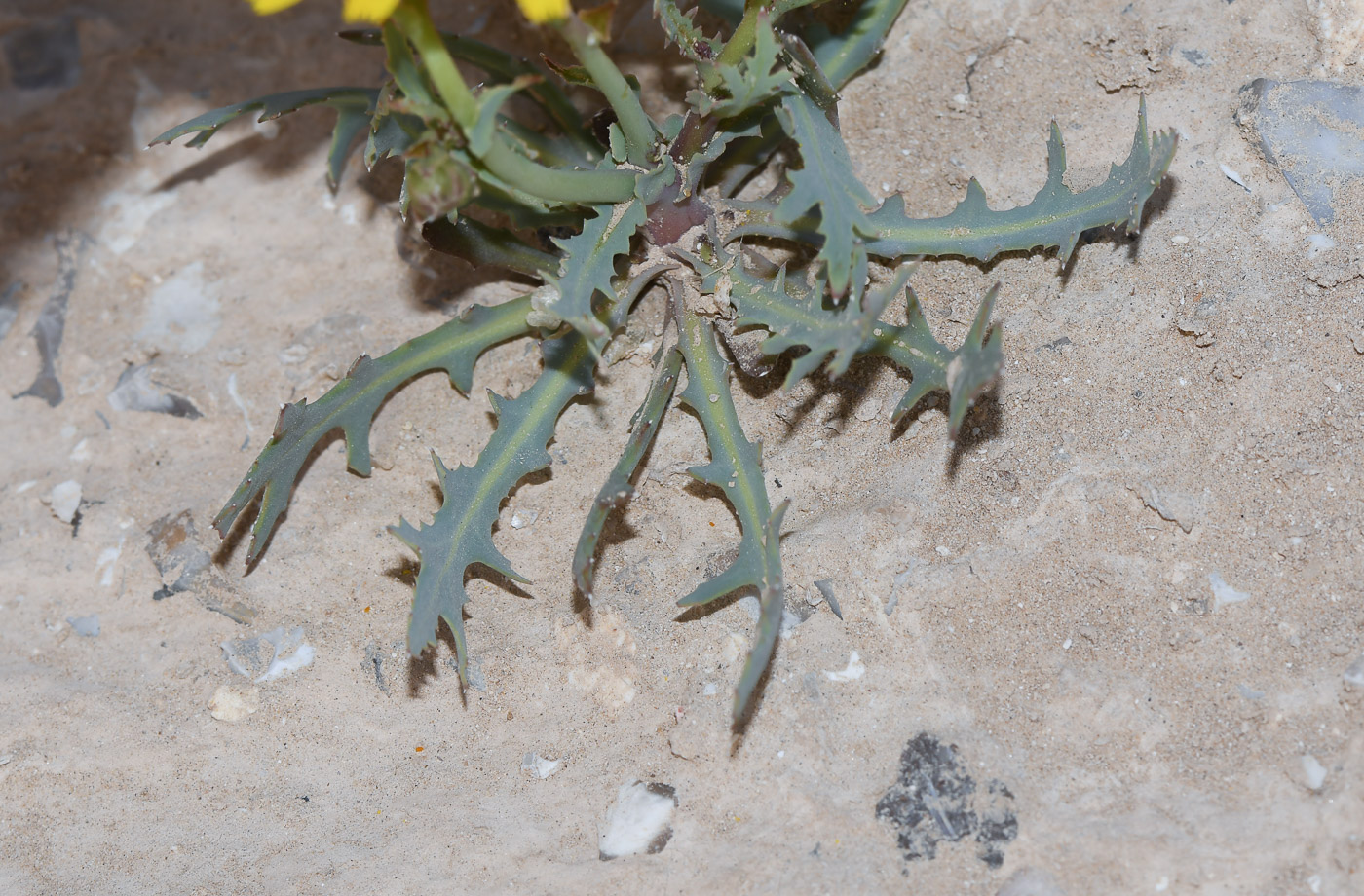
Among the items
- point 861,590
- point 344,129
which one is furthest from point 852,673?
point 344,129

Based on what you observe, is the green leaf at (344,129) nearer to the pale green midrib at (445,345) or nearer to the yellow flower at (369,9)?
the pale green midrib at (445,345)

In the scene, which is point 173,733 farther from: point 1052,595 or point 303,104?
point 1052,595

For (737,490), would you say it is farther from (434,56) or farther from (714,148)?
(434,56)

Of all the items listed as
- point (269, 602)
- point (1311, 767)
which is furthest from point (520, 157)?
point (1311, 767)

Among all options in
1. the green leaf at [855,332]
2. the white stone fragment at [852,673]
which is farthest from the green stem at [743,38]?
the white stone fragment at [852,673]

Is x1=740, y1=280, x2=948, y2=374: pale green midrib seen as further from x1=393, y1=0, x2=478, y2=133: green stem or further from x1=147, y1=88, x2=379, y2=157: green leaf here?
x1=147, y1=88, x2=379, y2=157: green leaf

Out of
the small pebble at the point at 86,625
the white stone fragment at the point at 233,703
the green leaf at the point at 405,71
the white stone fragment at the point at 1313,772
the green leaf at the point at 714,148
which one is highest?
the green leaf at the point at 405,71

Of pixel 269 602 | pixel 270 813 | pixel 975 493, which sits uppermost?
pixel 975 493
